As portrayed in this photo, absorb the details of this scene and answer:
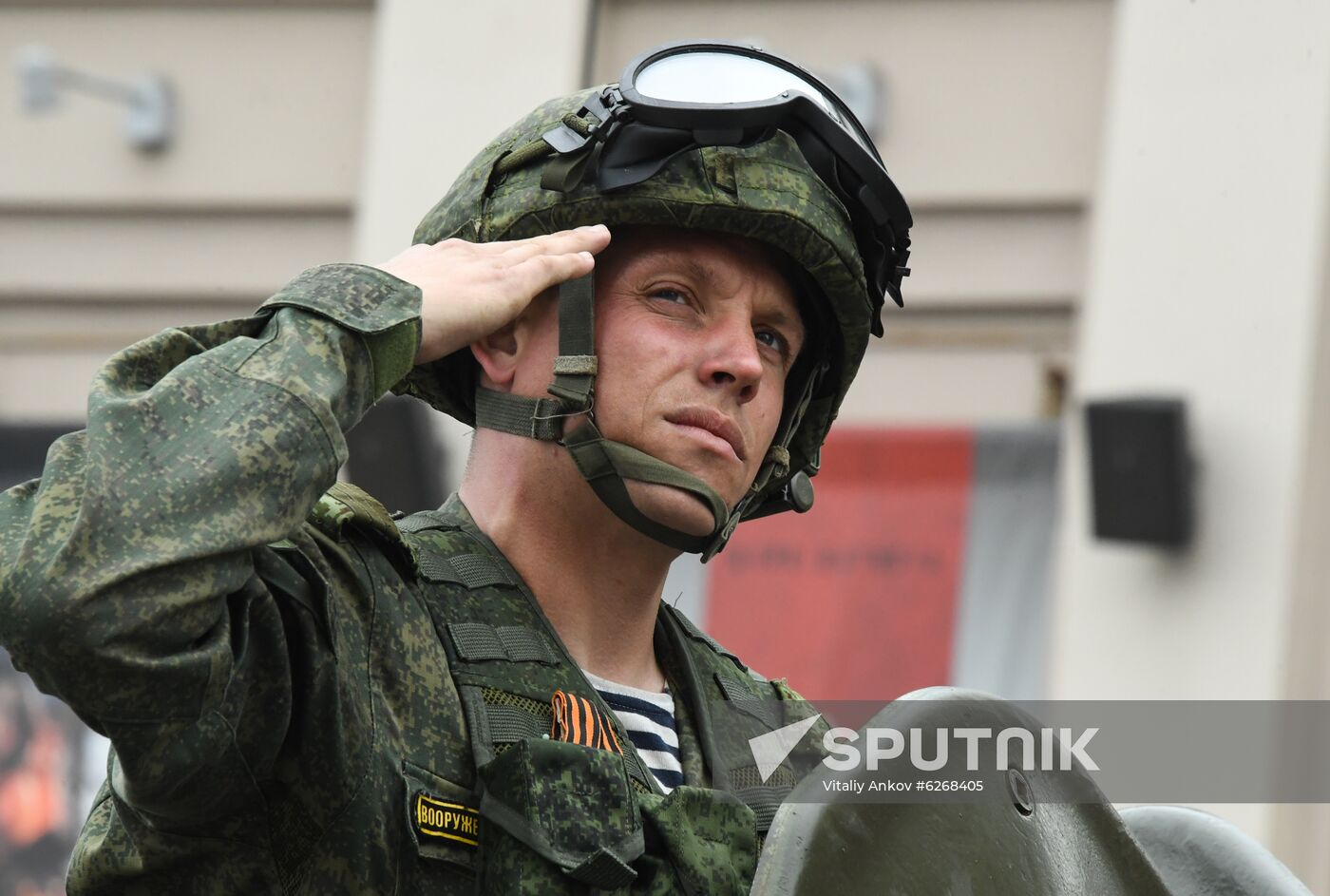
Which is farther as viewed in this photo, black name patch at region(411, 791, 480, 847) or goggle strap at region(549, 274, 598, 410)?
goggle strap at region(549, 274, 598, 410)

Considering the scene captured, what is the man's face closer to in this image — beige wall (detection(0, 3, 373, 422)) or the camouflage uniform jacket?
the camouflage uniform jacket

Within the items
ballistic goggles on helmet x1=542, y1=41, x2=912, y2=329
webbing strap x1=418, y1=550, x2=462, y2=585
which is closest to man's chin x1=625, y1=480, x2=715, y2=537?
webbing strap x1=418, y1=550, x2=462, y2=585

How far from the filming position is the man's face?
246 cm

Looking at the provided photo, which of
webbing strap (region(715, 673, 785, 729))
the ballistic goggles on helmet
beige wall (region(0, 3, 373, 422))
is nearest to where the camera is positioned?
the ballistic goggles on helmet

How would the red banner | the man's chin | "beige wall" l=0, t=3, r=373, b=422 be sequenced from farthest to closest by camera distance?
"beige wall" l=0, t=3, r=373, b=422 < the red banner < the man's chin

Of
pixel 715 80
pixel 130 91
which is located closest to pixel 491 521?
pixel 715 80

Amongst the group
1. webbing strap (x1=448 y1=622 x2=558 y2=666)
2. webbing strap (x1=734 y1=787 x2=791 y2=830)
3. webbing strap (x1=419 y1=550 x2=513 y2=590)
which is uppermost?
webbing strap (x1=419 y1=550 x2=513 y2=590)

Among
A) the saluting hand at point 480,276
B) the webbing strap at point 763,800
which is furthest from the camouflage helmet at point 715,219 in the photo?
the webbing strap at point 763,800

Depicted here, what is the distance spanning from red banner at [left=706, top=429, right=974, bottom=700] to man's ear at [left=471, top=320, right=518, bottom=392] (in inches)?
152

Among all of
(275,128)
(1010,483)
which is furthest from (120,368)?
(275,128)

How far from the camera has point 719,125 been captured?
101 inches

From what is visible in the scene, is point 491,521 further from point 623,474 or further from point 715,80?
point 715,80

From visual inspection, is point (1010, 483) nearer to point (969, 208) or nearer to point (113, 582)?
point (969, 208)

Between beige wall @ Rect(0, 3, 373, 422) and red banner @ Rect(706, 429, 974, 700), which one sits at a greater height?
beige wall @ Rect(0, 3, 373, 422)
